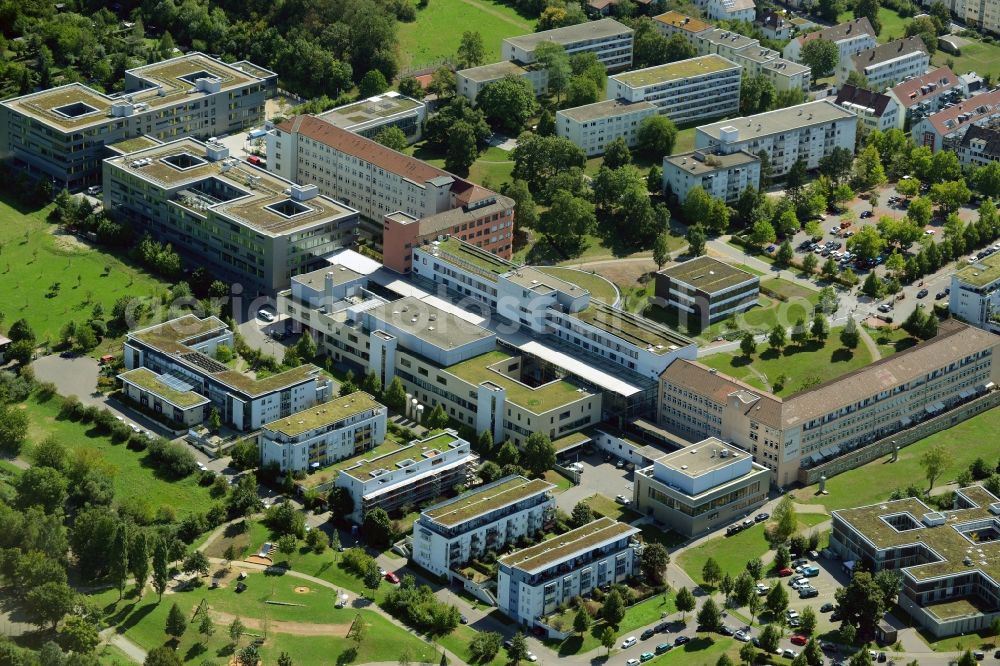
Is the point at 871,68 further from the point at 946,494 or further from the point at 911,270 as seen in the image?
the point at 946,494

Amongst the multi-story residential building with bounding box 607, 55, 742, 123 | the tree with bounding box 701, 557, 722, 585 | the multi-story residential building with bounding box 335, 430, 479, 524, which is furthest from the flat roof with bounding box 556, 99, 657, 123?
the tree with bounding box 701, 557, 722, 585

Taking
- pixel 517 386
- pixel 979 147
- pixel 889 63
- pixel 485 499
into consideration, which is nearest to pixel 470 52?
pixel 889 63

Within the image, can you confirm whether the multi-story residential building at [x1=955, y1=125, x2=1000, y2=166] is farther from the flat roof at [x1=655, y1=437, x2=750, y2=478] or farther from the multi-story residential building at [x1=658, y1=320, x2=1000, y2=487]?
the flat roof at [x1=655, y1=437, x2=750, y2=478]

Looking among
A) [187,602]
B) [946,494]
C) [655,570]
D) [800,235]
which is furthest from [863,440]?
[187,602]

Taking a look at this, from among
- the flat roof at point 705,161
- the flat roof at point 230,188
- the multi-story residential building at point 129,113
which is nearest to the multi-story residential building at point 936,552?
the flat roof at point 705,161

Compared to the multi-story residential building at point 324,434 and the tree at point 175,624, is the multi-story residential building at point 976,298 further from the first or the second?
the tree at point 175,624

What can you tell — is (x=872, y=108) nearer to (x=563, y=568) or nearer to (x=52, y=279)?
(x=52, y=279)

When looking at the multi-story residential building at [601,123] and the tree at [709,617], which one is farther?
the multi-story residential building at [601,123]
